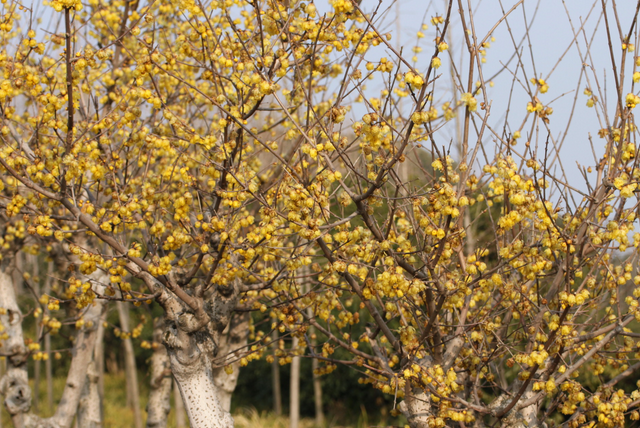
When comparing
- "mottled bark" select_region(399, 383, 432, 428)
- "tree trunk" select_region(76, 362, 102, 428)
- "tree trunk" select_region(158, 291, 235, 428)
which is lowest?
"tree trunk" select_region(76, 362, 102, 428)

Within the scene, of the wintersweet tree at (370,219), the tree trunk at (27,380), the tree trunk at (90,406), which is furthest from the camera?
the tree trunk at (90,406)

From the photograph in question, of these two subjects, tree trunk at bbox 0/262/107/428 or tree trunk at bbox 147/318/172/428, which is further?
tree trunk at bbox 147/318/172/428

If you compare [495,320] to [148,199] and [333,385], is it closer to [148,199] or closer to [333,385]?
[148,199]

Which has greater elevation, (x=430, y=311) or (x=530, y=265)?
(x=530, y=265)

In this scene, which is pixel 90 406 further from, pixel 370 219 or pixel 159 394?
pixel 370 219

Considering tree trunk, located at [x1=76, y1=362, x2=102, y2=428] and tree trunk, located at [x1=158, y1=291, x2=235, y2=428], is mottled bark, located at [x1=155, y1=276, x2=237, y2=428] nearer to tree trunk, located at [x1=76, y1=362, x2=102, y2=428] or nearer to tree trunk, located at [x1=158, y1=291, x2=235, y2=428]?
tree trunk, located at [x1=158, y1=291, x2=235, y2=428]

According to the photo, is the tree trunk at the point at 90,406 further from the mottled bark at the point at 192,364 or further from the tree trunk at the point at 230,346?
the mottled bark at the point at 192,364

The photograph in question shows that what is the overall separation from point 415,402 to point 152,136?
2082 millimetres

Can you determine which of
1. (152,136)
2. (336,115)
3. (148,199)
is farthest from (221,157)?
(336,115)

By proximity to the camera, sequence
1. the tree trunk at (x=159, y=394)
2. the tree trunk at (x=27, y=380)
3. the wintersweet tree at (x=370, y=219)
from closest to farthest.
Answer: the wintersweet tree at (x=370, y=219) → the tree trunk at (x=27, y=380) → the tree trunk at (x=159, y=394)

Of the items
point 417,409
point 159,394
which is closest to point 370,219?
point 417,409

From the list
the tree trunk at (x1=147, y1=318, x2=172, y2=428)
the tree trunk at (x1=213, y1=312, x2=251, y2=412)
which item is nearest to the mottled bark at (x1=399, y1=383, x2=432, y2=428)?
the tree trunk at (x1=213, y1=312, x2=251, y2=412)

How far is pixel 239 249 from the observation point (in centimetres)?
291

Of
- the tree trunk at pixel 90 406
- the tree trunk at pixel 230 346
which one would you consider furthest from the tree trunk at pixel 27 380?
the tree trunk at pixel 230 346
